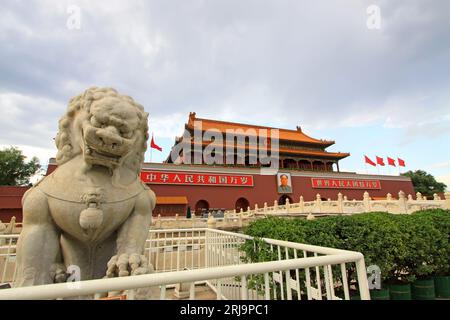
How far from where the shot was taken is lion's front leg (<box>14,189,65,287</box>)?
1469mm

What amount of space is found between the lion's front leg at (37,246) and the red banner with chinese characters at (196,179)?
14830mm

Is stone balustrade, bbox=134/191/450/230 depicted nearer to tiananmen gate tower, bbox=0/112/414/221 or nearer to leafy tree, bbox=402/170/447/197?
tiananmen gate tower, bbox=0/112/414/221

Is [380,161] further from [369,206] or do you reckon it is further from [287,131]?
[369,206]

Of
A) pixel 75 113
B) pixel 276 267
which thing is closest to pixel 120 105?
pixel 75 113

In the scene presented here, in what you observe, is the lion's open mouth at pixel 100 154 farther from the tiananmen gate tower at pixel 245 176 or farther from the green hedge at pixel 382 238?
the tiananmen gate tower at pixel 245 176

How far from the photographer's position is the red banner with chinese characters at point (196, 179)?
665 inches

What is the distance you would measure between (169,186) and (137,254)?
16.1 metres

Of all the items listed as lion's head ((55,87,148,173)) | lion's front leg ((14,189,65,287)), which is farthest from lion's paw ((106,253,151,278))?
lion's head ((55,87,148,173))

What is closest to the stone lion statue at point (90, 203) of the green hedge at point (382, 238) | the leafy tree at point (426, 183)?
the green hedge at point (382, 238)

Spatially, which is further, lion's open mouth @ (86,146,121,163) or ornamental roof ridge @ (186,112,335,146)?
ornamental roof ridge @ (186,112,335,146)

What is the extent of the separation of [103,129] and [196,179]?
16.8 meters

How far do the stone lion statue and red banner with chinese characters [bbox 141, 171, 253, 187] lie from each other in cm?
1476
